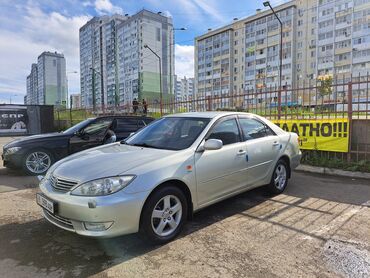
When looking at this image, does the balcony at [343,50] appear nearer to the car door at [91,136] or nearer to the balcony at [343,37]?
the balcony at [343,37]

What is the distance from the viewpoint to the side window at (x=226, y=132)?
4383 mm

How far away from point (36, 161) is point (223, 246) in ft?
18.6

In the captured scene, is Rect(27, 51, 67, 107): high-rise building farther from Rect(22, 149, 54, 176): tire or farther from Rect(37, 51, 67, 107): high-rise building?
Rect(22, 149, 54, 176): tire

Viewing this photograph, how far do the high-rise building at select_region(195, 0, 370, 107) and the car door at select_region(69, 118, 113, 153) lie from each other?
→ 42.9m

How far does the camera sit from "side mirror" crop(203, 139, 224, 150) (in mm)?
3959

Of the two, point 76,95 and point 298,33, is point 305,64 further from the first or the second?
point 76,95

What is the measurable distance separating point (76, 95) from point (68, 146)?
86810mm

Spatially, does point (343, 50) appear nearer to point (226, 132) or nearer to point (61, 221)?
point (226, 132)

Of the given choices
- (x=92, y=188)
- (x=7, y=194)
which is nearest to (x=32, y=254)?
(x=92, y=188)

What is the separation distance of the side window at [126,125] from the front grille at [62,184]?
4.89 meters

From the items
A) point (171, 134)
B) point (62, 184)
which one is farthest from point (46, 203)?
point (171, 134)

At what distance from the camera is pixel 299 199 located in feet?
17.4

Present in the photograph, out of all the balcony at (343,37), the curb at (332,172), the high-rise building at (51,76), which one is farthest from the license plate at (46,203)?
the balcony at (343,37)

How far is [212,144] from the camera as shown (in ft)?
13.0
